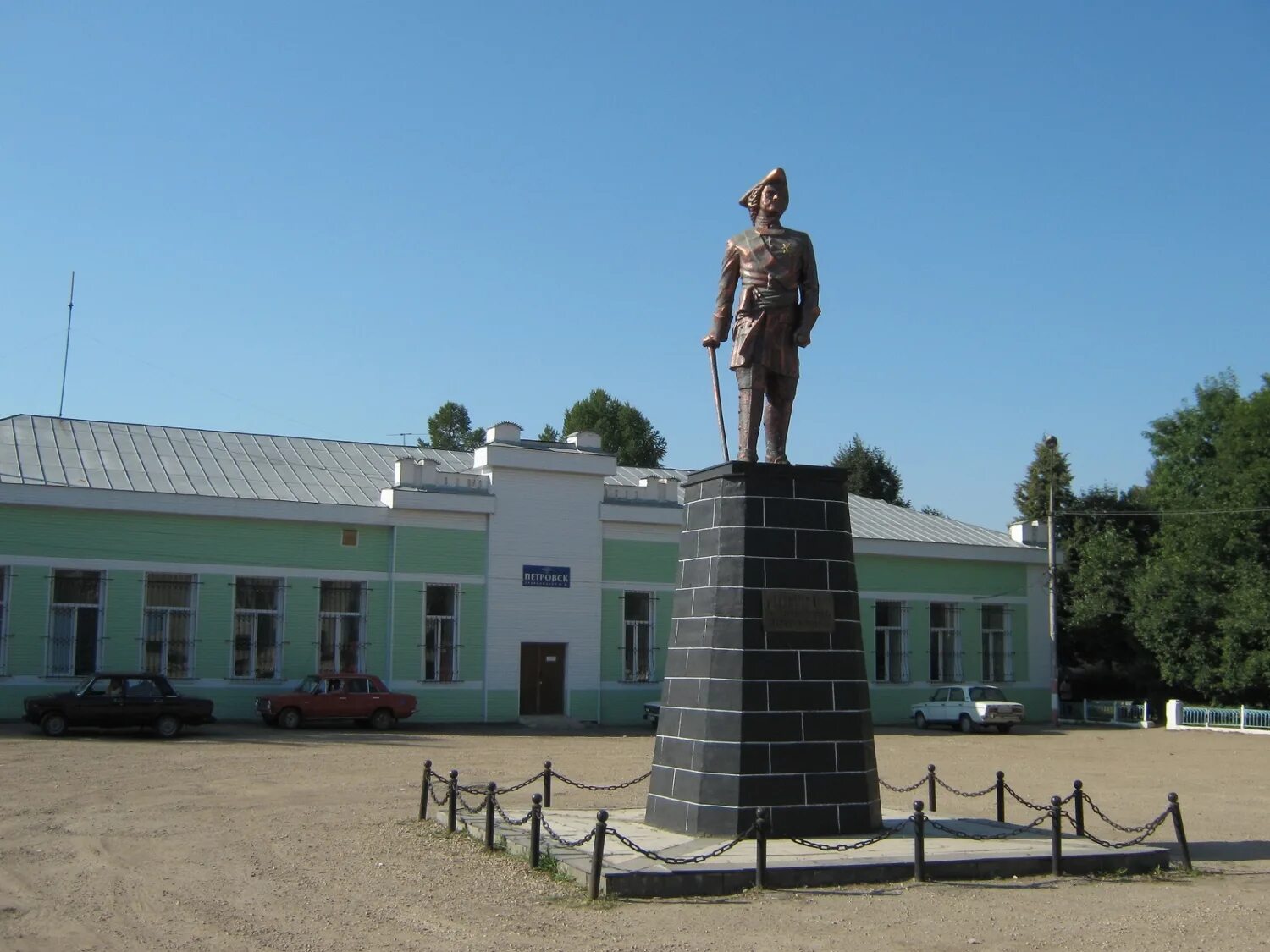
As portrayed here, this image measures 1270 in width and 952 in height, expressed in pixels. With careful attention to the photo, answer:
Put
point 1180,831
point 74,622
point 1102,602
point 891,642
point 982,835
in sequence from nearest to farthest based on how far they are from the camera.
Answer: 1. point 1180,831
2. point 982,835
3. point 74,622
4. point 891,642
5. point 1102,602

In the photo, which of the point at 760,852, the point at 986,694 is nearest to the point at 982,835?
the point at 760,852

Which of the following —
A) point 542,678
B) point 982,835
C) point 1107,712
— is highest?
point 542,678

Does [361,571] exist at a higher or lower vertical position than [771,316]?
lower

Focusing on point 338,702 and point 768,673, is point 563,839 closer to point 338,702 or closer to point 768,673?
point 768,673

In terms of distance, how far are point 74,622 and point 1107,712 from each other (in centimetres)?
2824

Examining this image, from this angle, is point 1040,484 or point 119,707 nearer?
point 119,707

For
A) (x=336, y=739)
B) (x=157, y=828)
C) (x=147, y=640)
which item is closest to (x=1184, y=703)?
(x=336, y=739)

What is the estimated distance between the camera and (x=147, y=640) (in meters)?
26.8

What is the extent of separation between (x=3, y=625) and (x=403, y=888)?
18730mm

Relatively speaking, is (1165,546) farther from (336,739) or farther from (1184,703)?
(336,739)

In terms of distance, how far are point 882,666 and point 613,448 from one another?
87.9ft

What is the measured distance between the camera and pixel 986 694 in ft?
107

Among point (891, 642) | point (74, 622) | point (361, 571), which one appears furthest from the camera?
point (891, 642)

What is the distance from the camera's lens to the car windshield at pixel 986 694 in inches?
1275
